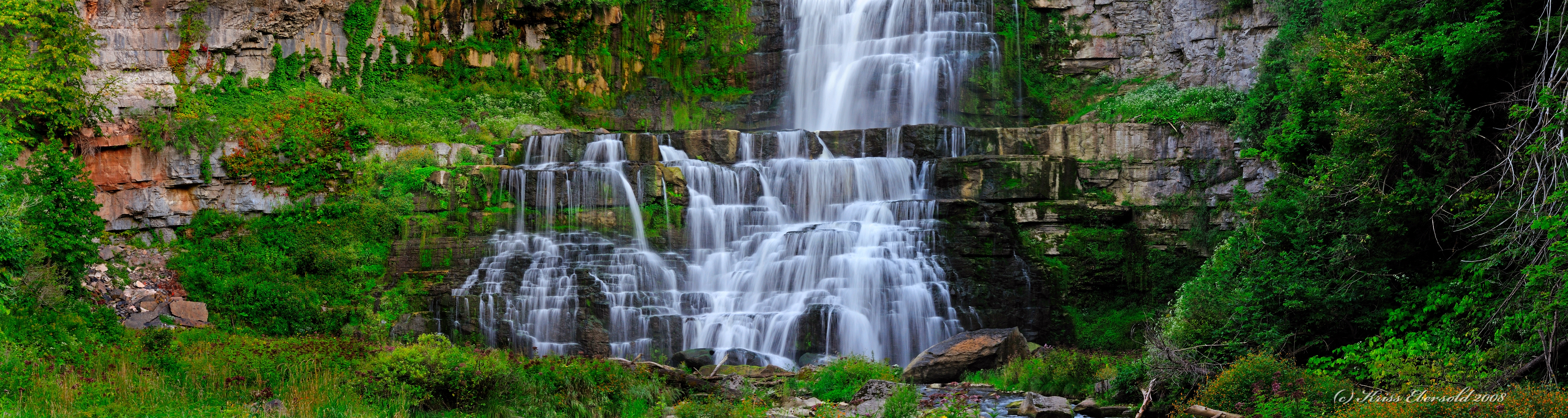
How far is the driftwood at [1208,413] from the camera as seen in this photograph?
1005 centimetres

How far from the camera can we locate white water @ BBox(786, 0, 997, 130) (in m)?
27.2

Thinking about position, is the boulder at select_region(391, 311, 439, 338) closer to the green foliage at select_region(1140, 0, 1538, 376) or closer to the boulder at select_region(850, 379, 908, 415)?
the boulder at select_region(850, 379, 908, 415)

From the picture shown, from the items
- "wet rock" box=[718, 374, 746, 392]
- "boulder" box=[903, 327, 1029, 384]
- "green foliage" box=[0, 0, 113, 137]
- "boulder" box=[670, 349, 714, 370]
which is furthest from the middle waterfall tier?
"green foliage" box=[0, 0, 113, 137]

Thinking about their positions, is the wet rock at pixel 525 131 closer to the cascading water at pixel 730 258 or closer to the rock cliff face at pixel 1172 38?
the cascading water at pixel 730 258

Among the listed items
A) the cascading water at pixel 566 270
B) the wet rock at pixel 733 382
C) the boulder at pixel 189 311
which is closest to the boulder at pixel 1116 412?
the wet rock at pixel 733 382

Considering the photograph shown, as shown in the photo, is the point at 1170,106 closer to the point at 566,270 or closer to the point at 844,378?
the point at 844,378

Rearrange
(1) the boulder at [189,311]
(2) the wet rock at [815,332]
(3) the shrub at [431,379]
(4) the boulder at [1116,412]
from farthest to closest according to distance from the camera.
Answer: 1. (1) the boulder at [189,311]
2. (2) the wet rock at [815,332]
3. (4) the boulder at [1116,412]
4. (3) the shrub at [431,379]

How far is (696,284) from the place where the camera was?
19938mm

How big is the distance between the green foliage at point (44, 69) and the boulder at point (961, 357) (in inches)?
747

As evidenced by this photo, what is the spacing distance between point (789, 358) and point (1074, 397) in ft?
19.8

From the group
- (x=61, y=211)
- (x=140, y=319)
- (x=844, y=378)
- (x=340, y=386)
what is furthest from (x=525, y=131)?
(x=340, y=386)

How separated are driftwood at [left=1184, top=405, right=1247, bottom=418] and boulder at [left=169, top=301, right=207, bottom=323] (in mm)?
18935

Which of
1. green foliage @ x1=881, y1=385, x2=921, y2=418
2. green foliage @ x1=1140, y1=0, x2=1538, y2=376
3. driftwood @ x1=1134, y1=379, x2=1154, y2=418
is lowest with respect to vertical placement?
driftwood @ x1=1134, y1=379, x2=1154, y2=418

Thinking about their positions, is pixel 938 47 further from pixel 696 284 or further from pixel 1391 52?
pixel 1391 52
